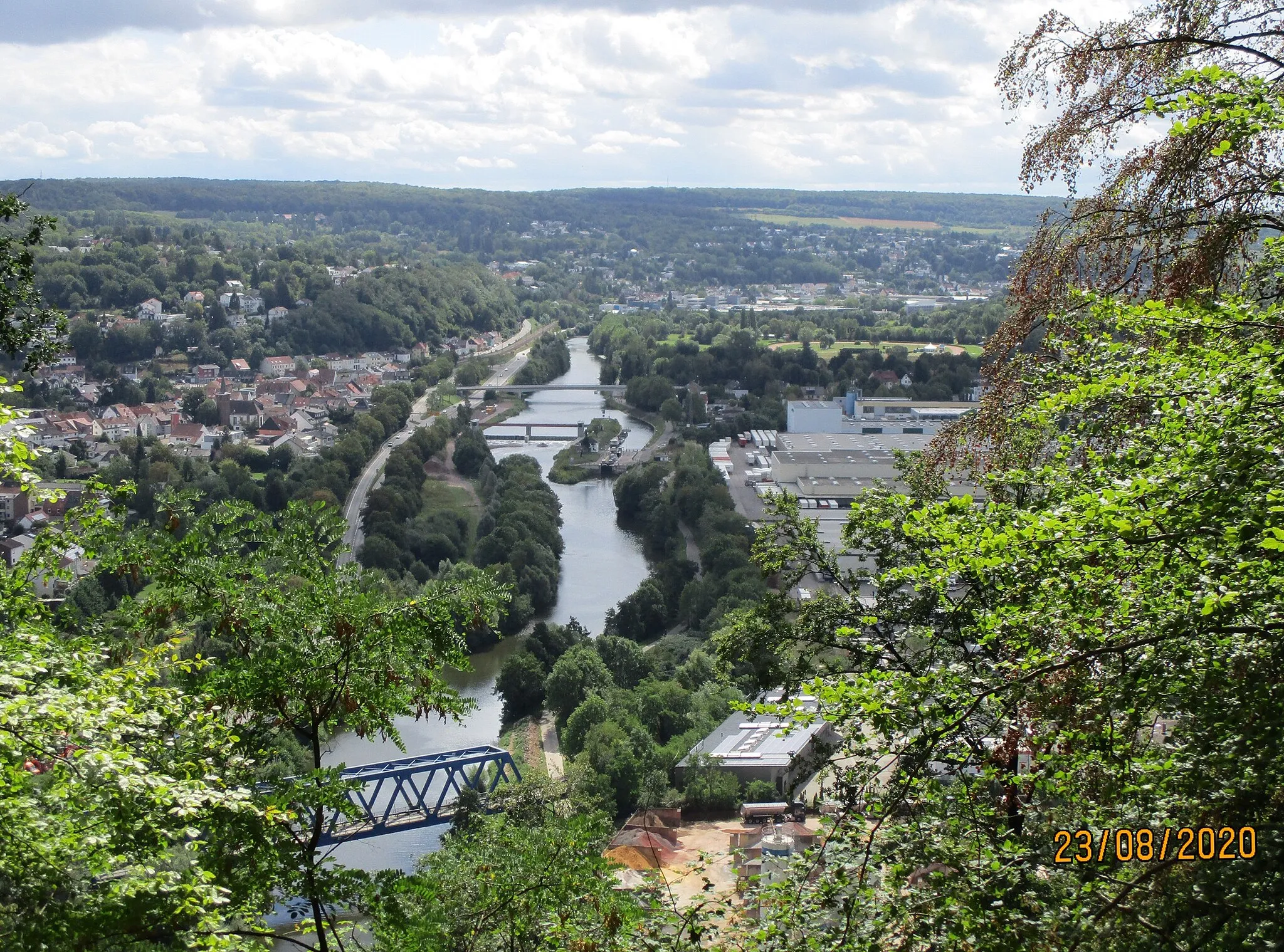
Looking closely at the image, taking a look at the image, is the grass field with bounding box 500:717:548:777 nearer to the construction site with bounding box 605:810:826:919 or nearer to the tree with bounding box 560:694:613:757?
the tree with bounding box 560:694:613:757

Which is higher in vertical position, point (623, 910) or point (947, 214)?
point (947, 214)

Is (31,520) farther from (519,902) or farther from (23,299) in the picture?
(519,902)

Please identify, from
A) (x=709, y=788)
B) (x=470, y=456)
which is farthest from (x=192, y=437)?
(x=709, y=788)

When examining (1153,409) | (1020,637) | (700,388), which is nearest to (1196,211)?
(1153,409)

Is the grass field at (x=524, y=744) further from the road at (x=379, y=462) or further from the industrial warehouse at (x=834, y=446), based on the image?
the industrial warehouse at (x=834, y=446)

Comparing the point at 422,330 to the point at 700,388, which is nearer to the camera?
the point at 700,388

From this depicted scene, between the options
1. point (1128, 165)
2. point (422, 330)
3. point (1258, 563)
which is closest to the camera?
point (1258, 563)

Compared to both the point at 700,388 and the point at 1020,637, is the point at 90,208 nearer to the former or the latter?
the point at 700,388
